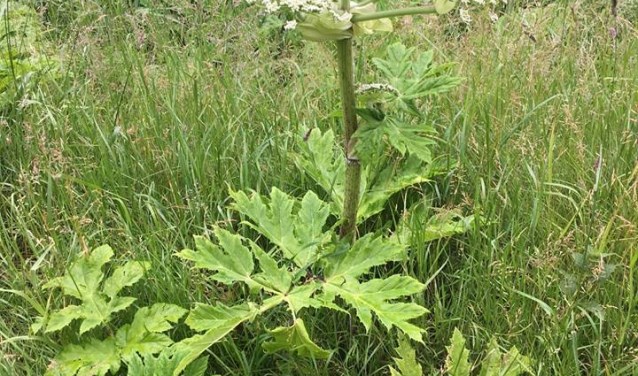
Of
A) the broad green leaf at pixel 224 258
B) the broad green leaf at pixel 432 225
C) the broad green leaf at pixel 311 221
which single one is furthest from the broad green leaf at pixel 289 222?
the broad green leaf at pixel 432 225

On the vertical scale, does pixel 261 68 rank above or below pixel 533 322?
above

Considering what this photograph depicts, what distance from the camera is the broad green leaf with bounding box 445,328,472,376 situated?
5.11 feet

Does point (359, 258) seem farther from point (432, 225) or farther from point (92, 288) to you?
point (92, 288)

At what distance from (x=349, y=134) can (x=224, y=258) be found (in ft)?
1.37

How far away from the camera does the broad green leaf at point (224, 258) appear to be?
66.4 inches

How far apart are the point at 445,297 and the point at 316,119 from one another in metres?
0.88

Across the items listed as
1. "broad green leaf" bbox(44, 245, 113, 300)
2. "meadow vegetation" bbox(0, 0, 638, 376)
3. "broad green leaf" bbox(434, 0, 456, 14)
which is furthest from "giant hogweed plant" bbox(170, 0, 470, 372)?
"broad green leaf" bbox(44, 245, 113, 300)

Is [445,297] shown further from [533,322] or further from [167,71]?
[167,71]

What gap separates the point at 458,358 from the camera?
5.12ft

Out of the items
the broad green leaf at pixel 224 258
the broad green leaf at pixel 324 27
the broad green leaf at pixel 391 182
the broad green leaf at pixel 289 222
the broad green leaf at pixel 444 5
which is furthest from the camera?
the broad green leaf at pixel 391 182

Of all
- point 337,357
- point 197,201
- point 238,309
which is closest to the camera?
point 238,309

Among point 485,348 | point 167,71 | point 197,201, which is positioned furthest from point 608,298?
point 167,71

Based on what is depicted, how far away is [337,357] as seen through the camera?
69.6 inches

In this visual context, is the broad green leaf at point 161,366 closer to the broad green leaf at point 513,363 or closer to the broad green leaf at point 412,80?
the broad green leaf at point 513,363
